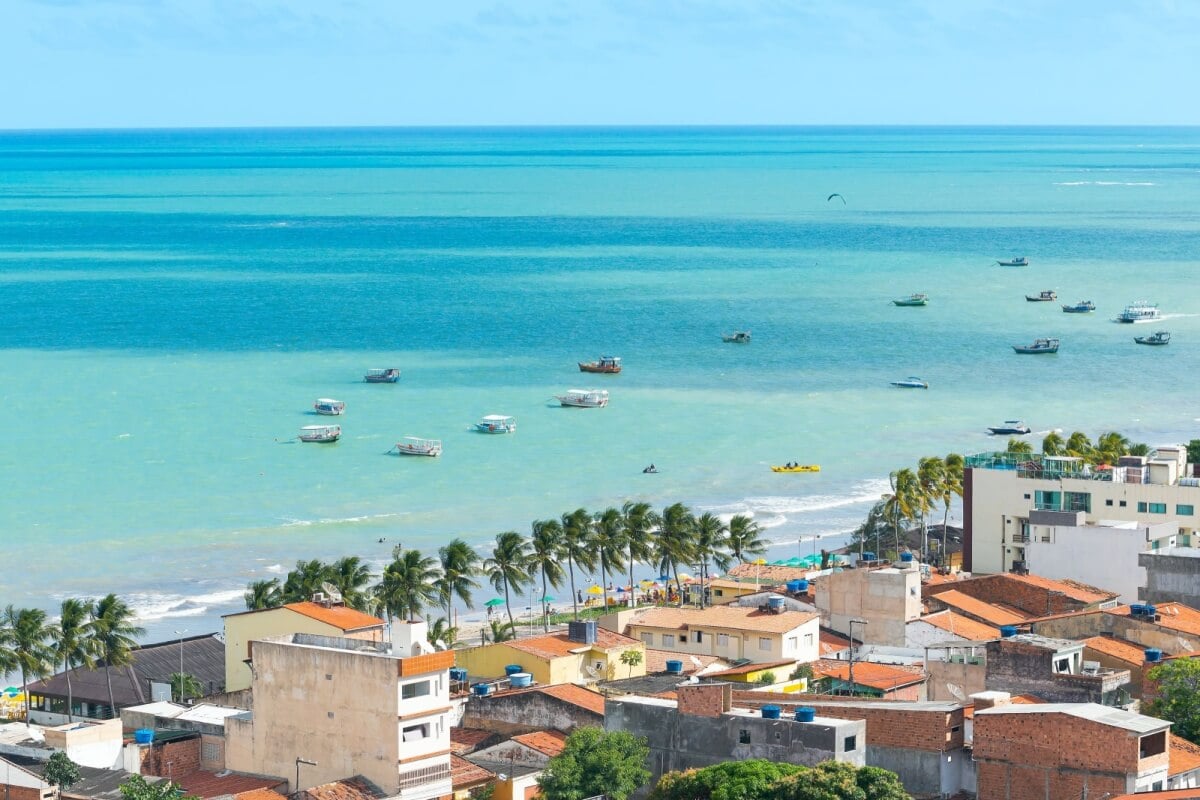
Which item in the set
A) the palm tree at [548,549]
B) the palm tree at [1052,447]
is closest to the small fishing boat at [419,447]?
the palm tree at [1052,447]

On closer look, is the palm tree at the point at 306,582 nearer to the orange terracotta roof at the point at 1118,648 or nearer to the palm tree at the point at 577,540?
the palm tree at the point at 577,540

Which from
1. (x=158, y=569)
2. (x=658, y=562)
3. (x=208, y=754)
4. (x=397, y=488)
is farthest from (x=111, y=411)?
(x=208, y=754)

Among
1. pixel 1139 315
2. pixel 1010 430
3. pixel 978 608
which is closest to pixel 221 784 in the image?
pixel 978 608

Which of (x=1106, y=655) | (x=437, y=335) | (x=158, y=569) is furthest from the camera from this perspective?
(x=437, y=335)

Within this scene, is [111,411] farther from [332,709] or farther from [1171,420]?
[332,709]

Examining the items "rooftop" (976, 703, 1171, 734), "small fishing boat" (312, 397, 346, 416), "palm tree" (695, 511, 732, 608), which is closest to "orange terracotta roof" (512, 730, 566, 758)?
"rooftop" (976, 703, 1171, 734)

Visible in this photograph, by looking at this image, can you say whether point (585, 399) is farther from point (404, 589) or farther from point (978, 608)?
point (978, 608)

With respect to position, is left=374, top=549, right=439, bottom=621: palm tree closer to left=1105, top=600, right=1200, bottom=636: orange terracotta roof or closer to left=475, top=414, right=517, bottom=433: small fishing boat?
left=1105, top=600, right=1200, bottom=636: orange terracotta roof
